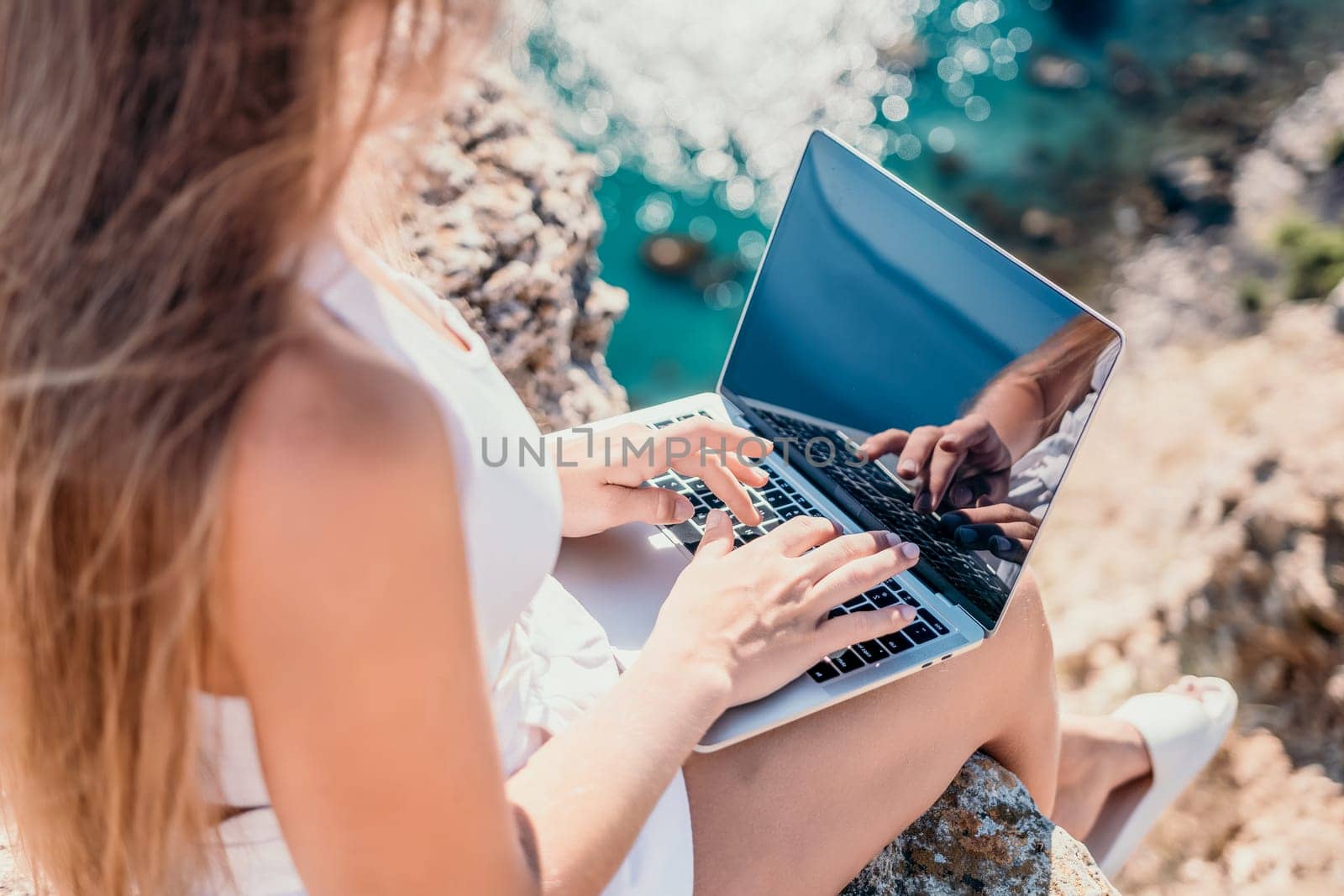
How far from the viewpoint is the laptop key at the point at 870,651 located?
115 centimetres

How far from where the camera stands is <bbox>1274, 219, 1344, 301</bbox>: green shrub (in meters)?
4.41

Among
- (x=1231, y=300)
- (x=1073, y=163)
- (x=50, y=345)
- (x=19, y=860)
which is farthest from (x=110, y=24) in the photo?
(x=1073, y=163)

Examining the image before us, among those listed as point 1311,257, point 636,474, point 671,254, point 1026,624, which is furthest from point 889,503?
point 1311,257

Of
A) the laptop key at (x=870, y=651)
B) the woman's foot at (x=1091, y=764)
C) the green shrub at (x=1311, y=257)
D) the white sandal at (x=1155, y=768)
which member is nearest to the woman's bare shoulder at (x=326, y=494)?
the laptop key at (x=870, y=651)

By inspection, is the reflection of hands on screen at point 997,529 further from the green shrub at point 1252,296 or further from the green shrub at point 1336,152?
the green shrub at point 1336,152

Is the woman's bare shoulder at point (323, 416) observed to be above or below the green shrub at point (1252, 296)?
above

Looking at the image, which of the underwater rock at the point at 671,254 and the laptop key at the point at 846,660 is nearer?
the laptop key at the point at 846,660

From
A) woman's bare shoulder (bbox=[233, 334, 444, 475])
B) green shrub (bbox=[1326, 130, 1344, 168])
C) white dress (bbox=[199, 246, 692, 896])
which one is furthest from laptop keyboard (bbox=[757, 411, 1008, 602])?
green shrub (bbox=[1326, 130, 1344, 168])

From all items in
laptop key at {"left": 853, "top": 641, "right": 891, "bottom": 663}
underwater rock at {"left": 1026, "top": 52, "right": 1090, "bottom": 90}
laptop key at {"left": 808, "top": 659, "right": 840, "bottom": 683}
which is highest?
underwater rock at {"left": 1026, "top": 52, "right": 1090, "bottom": 90}

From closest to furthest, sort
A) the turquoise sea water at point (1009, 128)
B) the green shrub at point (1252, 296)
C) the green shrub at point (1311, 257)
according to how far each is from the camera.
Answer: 1. the green shrub at point (1311, 257)
2. the green shrub at point (1252, 296)
3. the turquoise sea water at point (1009, 128)

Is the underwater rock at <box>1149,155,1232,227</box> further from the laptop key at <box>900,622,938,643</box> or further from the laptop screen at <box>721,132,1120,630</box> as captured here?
the laptop key at <box>900,622,938,643</box>

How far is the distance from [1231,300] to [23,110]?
491 centimetres

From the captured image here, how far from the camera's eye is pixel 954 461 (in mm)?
1229

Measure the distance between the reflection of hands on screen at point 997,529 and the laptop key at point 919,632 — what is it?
0.34ft
